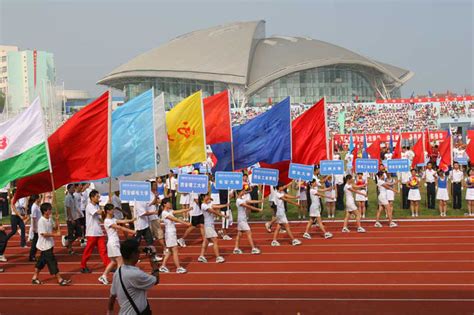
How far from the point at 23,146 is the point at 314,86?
230 ft

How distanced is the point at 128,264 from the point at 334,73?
7643 cm

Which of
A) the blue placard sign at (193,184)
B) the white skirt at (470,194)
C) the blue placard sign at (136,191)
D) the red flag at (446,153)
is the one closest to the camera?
the blue placard sign at (136,191)

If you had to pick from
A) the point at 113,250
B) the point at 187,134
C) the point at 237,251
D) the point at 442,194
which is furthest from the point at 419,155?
the point at 113,250

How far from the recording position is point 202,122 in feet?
45.1

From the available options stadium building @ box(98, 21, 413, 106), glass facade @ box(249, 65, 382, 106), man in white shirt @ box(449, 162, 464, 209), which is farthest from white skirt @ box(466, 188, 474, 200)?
glass facade @ box(249, 65, 382, 106)

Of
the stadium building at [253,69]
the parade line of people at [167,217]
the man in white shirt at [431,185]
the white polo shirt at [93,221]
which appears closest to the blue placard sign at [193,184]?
the parade line of people at [167,217]

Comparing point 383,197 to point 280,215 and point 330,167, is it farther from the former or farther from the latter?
point 280,215

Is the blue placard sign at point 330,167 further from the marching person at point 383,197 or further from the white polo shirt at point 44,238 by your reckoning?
the white polo shirt at point 44,238

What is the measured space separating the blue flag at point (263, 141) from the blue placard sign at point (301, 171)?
2.00 ft

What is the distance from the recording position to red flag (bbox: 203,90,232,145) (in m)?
14.4

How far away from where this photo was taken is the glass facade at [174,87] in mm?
79219

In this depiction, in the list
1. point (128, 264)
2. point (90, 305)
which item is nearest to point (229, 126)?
point (90, 305)

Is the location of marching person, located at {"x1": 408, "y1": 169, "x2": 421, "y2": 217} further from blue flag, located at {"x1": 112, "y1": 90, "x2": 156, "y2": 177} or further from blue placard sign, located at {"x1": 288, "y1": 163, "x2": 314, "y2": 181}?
blue flag, located at {"x1": 112, "y1": 90, "x2": 156, "y2": 177}

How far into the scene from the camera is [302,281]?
32.2 feet
